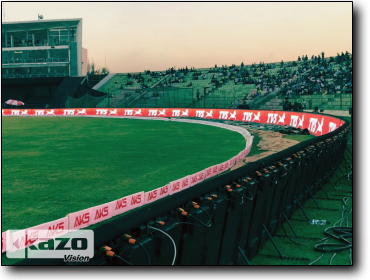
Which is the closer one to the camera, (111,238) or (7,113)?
(111,238)

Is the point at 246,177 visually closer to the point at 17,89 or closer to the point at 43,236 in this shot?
the point at 43,236

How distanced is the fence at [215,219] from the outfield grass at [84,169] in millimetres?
3711

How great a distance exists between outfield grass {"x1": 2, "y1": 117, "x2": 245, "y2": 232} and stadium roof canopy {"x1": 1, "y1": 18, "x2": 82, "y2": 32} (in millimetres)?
62785

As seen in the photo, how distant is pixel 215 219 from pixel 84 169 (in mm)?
8468

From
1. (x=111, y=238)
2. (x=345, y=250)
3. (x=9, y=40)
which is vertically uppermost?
(x=9, y=40)

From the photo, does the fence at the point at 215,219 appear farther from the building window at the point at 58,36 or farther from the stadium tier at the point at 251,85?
the building window at the point at 58,36

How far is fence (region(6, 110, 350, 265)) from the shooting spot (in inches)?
132

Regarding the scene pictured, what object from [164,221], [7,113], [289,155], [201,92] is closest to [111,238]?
[164,221]

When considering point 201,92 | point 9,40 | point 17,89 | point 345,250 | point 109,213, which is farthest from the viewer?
point 9,40

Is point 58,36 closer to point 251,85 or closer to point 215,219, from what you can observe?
point 251,85

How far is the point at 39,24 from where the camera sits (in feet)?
255
